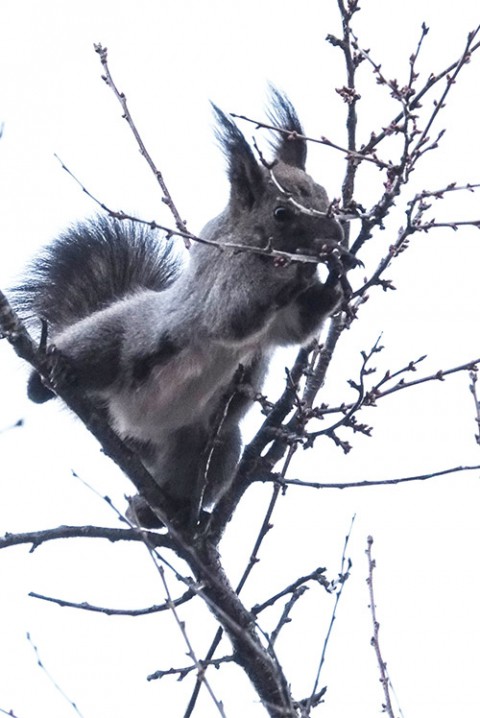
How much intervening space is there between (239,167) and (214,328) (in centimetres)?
69

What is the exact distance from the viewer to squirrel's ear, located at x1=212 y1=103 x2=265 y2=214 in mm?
4277

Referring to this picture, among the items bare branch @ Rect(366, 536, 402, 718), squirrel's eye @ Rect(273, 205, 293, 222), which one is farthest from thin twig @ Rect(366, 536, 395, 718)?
squirrel's eye @ Rect(273, 205, 293, 222)

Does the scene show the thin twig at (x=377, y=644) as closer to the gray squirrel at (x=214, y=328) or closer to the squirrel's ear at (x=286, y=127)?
the gray squirrel at (x=214, y=328)

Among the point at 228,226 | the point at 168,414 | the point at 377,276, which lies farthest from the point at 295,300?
the point at 377,276

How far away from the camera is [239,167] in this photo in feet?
14.5


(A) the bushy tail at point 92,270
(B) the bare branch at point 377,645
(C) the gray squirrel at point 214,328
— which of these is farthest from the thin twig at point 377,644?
(A) the bushy tail at point 92,270

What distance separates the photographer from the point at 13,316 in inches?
140

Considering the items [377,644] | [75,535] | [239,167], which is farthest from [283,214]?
[377,644]

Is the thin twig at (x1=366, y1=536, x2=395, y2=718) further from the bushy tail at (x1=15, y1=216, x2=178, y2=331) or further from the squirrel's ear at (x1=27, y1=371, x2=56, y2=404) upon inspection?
the bushy tail at (x1=15, y1=216, x2=178, y2=331)

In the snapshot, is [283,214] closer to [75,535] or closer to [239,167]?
[239,167]

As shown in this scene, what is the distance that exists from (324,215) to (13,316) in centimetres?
118

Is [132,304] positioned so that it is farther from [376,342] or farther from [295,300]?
[376,342]

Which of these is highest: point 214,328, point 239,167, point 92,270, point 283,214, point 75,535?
point 92,270

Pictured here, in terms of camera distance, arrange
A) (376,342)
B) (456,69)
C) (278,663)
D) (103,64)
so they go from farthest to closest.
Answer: (103,64)
(376,342)
(456,69)
(278,663)
